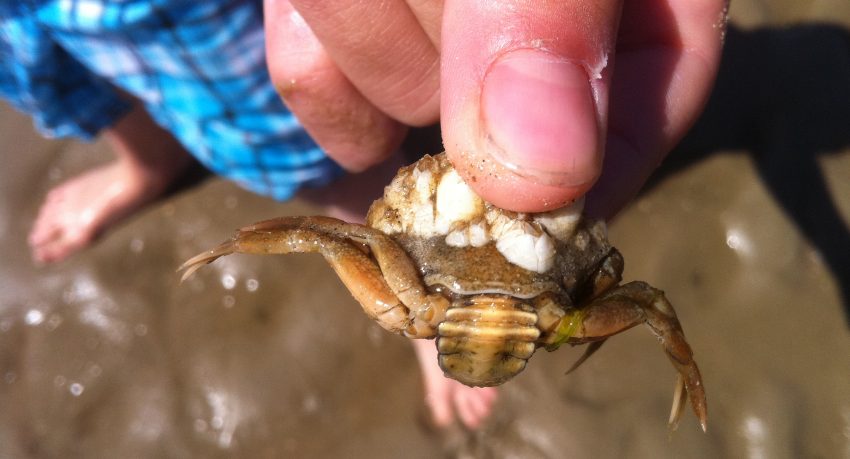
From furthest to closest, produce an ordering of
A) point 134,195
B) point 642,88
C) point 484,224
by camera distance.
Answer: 1. point 134,195
2. point 642,88
3. point 484,224

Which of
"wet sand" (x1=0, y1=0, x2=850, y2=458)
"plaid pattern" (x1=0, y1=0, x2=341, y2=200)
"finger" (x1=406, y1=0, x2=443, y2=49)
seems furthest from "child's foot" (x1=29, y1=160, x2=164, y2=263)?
"finger" (x1=406, y1=0, x2=443, y2=49)

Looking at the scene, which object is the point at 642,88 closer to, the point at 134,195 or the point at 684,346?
the point at 684,346

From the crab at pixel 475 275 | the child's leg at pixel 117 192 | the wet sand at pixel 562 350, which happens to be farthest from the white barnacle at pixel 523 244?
the child's leg at pixel 117 192

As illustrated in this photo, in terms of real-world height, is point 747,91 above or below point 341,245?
below

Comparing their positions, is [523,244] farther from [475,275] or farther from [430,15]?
[430,15]

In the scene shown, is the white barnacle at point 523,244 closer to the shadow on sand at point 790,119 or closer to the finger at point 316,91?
the finger at point 316,91

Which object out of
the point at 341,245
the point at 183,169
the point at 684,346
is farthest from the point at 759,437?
the point at 183,169

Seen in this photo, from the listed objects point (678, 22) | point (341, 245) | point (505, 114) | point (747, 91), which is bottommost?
point (747, 91)
